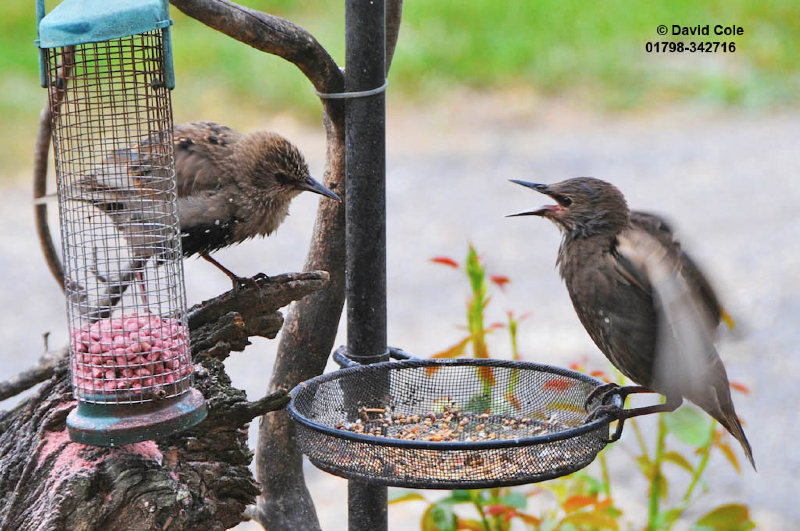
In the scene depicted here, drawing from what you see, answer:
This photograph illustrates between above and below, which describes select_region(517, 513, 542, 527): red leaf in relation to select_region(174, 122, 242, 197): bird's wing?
below

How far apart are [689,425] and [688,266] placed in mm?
833

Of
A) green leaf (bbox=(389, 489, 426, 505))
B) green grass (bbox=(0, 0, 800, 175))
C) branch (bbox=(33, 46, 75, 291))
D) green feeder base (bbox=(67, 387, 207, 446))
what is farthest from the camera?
green grass (bbox=(0, 0, 800, 175))

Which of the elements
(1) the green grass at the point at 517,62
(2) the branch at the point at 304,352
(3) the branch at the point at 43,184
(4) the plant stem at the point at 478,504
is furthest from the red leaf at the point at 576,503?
(1) the green grass at the point at 517,62

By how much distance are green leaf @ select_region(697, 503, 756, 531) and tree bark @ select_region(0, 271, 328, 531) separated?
5.30 feet

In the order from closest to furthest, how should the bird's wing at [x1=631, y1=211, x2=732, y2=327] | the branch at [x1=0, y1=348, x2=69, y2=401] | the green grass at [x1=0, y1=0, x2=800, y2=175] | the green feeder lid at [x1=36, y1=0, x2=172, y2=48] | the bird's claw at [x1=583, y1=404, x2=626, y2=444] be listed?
1. the green feeder lid at [x1=36, y1=0, x2=172, y2=48]
2. the bird's claw at [x1=583, y1=404, x2=626, y2=444]
3. the bird's wing at [x1=631, y1=211, x2=732, y2=327]
4. the branch at [x1=0, y1=348, x2=69, y2=401]
5. the green grass at [x1=0, y1=0, x2=800, y2=175]

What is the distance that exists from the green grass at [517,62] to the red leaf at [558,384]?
888 cm

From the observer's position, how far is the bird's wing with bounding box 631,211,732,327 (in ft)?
10.8

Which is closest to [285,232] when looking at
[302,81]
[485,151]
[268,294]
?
[485,151]

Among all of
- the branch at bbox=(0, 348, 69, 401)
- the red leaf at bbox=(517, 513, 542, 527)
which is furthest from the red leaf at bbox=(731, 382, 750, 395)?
the branch at bbox=(0, 348, 69, 401)

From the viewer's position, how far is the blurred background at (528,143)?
727 cm

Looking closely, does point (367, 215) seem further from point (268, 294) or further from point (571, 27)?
point (571, 27)

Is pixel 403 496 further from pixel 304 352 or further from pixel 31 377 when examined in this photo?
pixel 31 377

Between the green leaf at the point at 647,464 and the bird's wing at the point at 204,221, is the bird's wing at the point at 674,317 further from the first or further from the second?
the bird's wing at the point at 204,221

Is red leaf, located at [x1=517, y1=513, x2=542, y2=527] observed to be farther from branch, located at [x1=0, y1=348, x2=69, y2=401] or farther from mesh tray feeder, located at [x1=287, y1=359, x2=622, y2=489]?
branch, located at [x1=0, y1=348, x2=69, y2=401]
